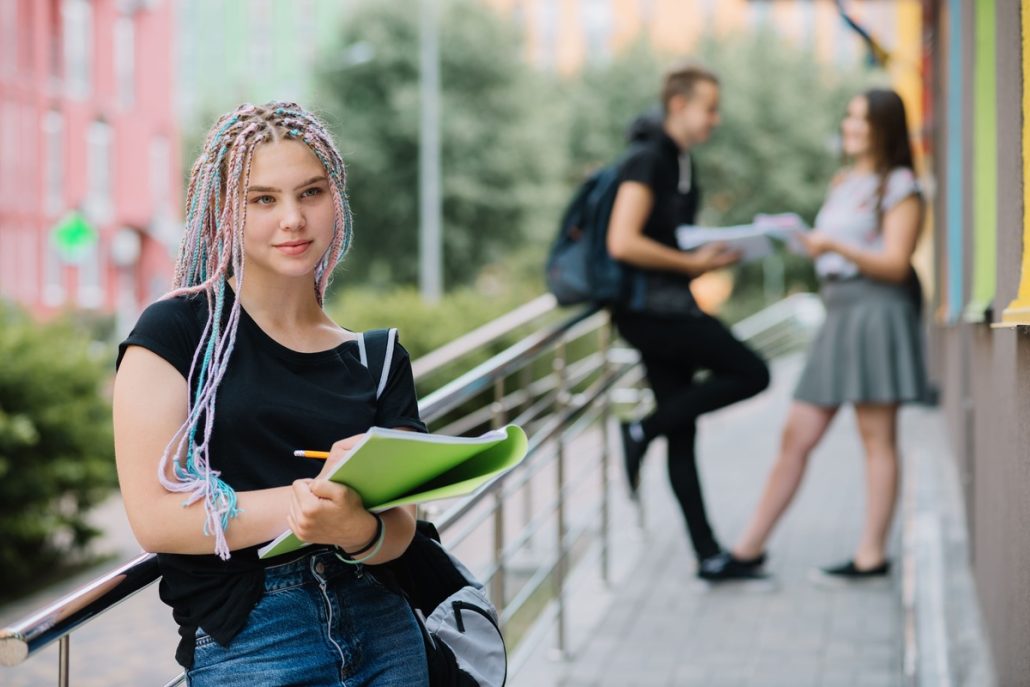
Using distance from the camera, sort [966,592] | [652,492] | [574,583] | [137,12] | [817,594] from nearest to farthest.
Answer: [966,592] → [817,594] → [574,583] → [652,492] → [137,12]

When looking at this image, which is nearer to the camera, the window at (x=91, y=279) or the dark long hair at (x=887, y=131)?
the dark long hair at (x=887, y=131)

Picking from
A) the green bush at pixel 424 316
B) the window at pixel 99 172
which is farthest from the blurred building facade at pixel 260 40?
the green bush at pixel 424 316

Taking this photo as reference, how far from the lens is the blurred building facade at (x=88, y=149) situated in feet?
99.5

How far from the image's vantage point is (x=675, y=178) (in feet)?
17.2

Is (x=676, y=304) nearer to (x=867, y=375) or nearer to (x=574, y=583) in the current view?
(x=867, y=375)

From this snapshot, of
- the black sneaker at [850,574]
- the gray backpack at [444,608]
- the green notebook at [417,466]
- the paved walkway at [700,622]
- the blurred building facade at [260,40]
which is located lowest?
the paved walkway at [700,622]

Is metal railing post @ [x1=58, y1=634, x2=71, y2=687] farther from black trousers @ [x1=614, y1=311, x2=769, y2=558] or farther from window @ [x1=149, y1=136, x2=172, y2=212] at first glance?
window @ [x1=149, y1=136, x2=172, y2=212]

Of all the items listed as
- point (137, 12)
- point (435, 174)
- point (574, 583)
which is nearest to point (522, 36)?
point (435, 174)

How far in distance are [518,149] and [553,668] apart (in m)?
27.5

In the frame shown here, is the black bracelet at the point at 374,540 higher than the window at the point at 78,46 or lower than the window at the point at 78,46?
lower

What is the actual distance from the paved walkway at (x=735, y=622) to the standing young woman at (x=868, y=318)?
31 centimetres

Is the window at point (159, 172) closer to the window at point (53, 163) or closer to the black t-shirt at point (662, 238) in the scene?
the window at point (53, 163)

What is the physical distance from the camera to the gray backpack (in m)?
2.27

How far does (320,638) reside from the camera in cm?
207
